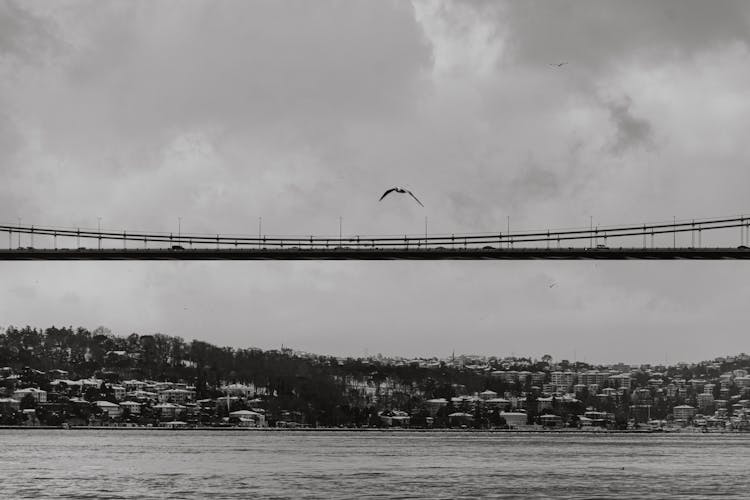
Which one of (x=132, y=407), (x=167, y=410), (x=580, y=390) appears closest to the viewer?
(x=167, y=410)

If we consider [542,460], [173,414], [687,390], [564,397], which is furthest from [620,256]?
[687,390]

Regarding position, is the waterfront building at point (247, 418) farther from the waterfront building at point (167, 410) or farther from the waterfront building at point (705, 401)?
the waterfront building at point (705, 401)

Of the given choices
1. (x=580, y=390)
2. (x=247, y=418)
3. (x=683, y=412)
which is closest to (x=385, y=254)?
(x=247, y=418)

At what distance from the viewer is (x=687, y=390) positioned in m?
193

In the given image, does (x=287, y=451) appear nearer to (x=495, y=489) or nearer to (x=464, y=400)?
(x=495, y=489)


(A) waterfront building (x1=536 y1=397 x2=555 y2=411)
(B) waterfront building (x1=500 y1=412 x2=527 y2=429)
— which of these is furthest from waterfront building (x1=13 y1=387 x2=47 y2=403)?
(A) waterfront building (x1=536 y1=397 x2=555 y2=411)

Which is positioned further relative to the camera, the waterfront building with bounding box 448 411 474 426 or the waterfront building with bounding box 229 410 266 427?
the waterfront building with bounding box 448 411 474 426

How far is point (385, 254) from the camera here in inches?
2393

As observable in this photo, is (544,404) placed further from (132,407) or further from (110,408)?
(110,408)

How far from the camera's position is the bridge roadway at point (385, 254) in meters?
57.5

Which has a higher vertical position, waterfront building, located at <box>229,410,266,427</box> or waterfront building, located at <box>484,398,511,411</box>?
waterfront building, located at <box>484,398,511,411</box>

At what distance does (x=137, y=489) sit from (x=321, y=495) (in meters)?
5.16

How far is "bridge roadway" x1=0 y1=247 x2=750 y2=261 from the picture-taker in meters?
57.5

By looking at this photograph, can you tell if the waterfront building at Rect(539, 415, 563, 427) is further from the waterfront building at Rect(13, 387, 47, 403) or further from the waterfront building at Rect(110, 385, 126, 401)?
the waterfront building at Rect(13, 387, 47, 403)
